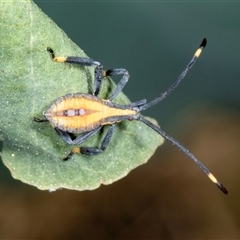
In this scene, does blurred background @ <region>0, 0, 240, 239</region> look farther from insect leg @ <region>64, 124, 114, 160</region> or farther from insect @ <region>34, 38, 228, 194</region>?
insect leg @ <region>64, 124, 114, 160</region>

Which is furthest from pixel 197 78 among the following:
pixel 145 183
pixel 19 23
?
pixel 19 23

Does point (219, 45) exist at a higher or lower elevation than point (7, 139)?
higher

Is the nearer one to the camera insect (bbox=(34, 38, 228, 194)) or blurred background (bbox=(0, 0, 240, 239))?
insect (bbox=(34, 38, 228, 194))

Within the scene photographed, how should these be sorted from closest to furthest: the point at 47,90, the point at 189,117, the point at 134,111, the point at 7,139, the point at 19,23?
1. the point at 19,23
2. the point at 47,90
3. the point at 7,139
4. the point at 134,111
5. the point at 189,117

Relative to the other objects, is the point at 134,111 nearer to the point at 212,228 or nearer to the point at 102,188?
the point at 102,188

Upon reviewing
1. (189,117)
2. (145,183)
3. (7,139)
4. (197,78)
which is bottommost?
(145,183)

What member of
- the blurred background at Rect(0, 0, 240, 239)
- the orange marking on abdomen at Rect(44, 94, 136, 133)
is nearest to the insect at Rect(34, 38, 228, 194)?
the orange marking on abdomen at Rect(44, 94, 136, 133)

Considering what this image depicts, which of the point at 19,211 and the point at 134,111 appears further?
the point at 19,211
